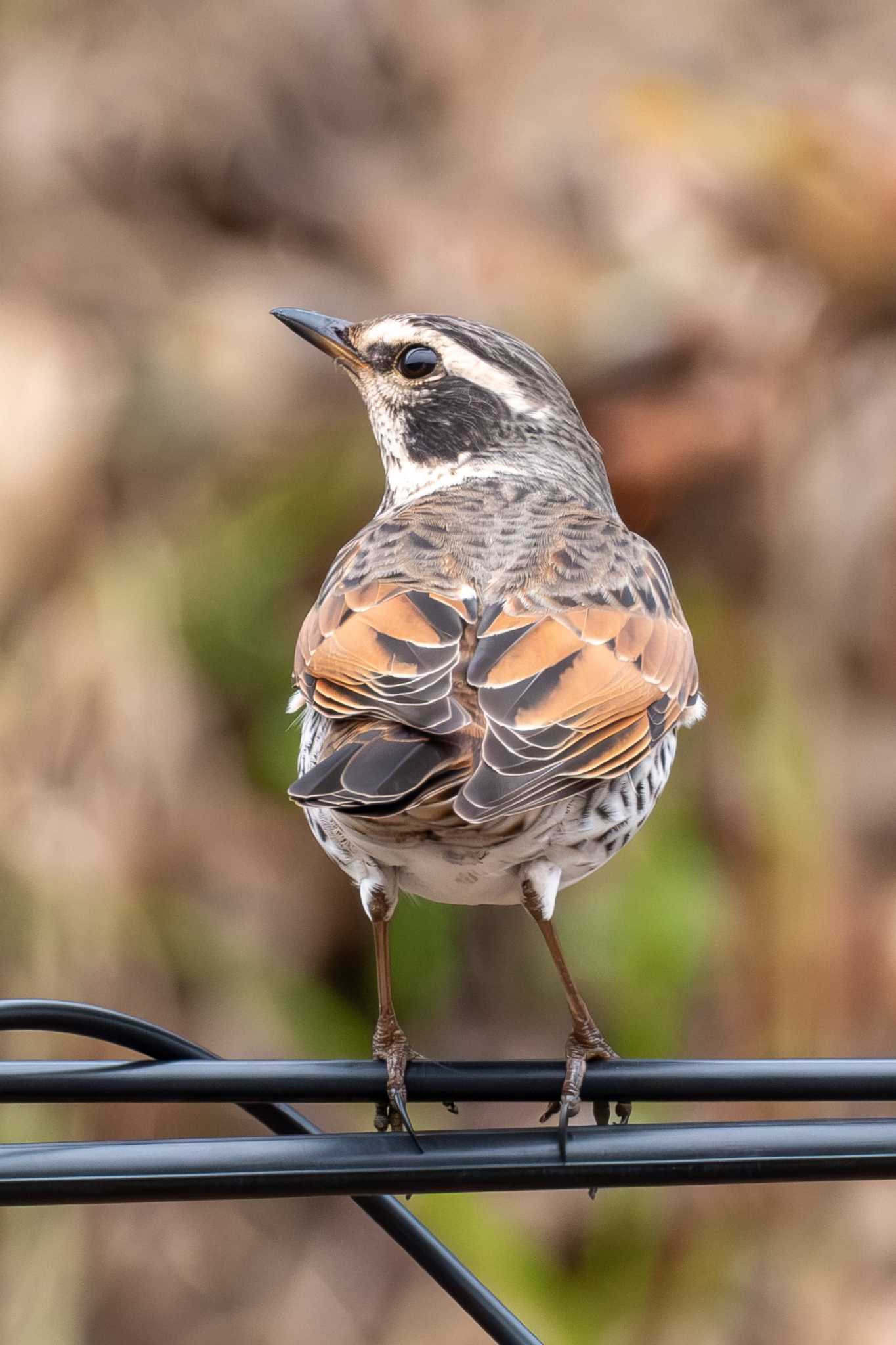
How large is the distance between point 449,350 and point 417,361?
0.10 metres

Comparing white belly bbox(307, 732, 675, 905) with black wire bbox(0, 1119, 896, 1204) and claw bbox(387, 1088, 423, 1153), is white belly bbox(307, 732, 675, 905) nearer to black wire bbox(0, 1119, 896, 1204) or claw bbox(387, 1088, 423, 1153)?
claw bbox(387, 1088, 423, 1153)

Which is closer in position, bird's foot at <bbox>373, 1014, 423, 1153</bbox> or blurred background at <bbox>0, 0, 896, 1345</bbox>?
bird's foot at <bbox>373, 1014, 423, 1153</bbox>

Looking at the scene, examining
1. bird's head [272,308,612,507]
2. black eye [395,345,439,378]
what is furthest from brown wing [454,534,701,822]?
black eye [395,345,439,378]

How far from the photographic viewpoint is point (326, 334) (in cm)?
498

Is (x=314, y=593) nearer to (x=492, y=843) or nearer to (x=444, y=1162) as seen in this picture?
(x=492, y=843)

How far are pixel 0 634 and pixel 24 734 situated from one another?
416mm

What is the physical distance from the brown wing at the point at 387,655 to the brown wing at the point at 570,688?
7 centimetres

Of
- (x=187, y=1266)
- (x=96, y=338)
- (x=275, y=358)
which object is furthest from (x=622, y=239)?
(x=187, y=1266)

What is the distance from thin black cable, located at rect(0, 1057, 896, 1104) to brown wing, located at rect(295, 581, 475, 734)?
77 centimetres

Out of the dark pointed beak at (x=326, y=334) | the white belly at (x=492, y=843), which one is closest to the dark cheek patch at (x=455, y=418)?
the dark pointed beak at (x=326, y=334)

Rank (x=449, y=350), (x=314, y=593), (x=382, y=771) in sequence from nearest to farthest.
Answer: (x=382, y=771)
(x=449, y=350)
(x=314, y=593)

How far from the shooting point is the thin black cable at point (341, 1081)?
7.74 ft

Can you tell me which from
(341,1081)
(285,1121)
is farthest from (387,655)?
(341,1081)

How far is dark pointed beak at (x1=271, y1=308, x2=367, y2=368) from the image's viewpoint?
498cm
